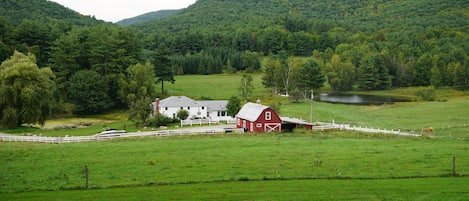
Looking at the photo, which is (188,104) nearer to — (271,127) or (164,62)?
(271,127)

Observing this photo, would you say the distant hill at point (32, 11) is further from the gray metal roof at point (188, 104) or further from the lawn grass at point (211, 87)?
the gray metal roof at point (188, 104)

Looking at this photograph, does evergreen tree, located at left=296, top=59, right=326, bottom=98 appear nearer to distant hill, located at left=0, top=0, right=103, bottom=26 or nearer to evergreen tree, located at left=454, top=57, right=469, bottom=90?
evergreen tree, located at left=454, top=57, right=469, bottom=90

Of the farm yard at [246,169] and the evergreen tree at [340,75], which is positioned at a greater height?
the evergreen tree at [340,75]

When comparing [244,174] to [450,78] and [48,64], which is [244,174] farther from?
[450,78]

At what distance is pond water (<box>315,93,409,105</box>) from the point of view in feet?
304

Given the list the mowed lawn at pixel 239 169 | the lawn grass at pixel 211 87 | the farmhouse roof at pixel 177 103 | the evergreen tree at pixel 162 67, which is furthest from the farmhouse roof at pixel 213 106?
the mowed lawn at pixel 239 169

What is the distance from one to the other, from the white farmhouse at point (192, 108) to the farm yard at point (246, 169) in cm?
2172

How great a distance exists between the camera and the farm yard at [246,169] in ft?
81.1

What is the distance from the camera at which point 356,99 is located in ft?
322

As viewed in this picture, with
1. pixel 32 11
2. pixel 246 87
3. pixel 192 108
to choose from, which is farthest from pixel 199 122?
pixel 32 11

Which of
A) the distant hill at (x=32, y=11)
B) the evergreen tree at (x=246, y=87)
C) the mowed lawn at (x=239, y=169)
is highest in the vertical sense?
the distant hill at (x=32, y=11)

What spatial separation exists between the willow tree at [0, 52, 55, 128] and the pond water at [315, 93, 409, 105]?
169ft

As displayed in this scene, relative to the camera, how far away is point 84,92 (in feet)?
255

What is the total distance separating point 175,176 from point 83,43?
2611 inches
